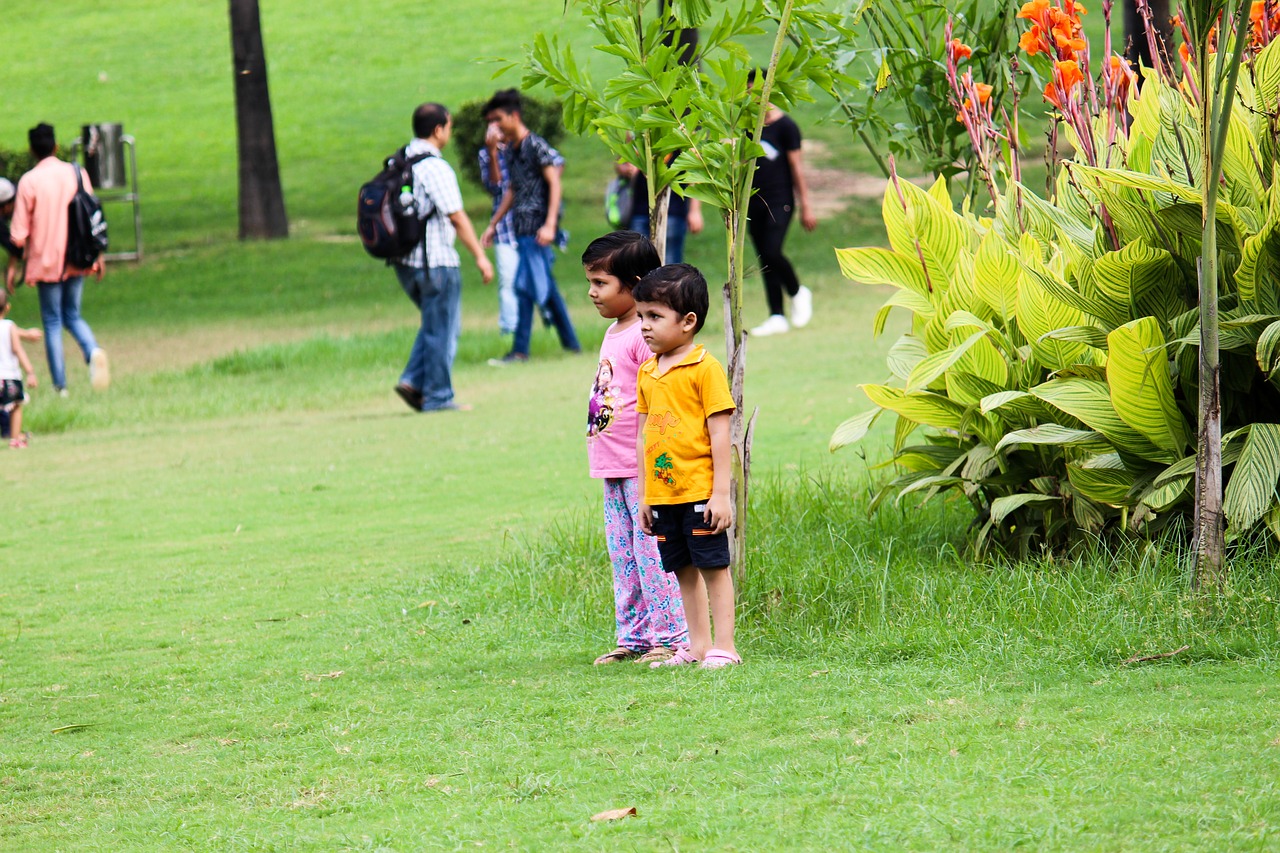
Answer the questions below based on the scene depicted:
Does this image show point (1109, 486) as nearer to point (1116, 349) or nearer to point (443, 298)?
point (1116, 349)

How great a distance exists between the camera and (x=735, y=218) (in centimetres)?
456

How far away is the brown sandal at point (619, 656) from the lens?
177 inches

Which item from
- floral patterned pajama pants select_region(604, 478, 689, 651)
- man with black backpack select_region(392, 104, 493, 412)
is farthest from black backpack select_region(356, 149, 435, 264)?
floral patterned pajama pants select_region(604, 478, 689, 651)

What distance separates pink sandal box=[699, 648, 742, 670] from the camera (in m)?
4.23

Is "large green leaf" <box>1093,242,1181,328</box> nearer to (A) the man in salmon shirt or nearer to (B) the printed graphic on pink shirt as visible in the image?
(B) the printed graphic on pink shirt

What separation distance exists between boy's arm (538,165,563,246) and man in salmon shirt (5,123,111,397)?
3.62 m

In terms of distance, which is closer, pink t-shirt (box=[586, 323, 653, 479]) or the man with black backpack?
pink t-shirt (box=[586, 323, 653, 479])

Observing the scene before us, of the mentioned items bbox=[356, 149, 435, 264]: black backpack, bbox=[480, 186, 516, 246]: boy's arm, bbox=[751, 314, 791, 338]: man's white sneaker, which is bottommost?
bbox=[751, 314, 791, 338]: man's white sneaker

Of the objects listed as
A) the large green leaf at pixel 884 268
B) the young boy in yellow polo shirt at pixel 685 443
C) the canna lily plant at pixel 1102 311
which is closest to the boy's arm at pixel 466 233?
the large green leaf at pixel 884 268

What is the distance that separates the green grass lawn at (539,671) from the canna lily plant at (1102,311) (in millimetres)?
Result: 247

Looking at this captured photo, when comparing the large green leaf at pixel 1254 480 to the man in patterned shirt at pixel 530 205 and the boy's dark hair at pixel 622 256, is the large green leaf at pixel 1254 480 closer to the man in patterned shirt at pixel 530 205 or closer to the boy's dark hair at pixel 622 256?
the boy's dark hair at pixel 622 256

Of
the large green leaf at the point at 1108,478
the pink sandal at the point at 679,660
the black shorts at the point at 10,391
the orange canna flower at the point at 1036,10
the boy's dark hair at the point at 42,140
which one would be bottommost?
the black shorts at the point at 10,391

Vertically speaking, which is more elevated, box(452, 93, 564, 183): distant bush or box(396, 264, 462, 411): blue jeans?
box(452, 93, 564, 183): distant bush

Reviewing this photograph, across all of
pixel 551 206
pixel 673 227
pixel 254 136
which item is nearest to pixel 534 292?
pixel 551 206
